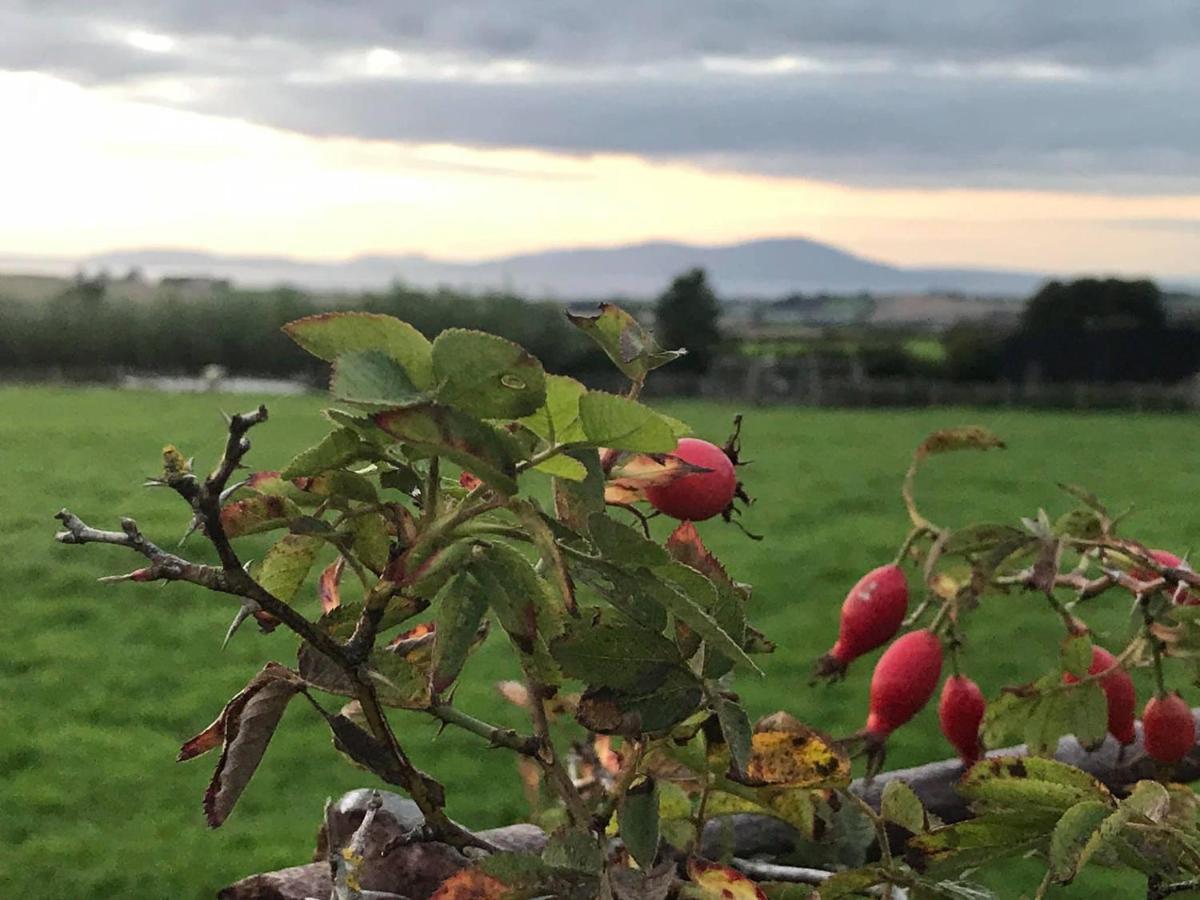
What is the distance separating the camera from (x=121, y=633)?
4.07 meters

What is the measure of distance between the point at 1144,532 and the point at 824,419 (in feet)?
24.4

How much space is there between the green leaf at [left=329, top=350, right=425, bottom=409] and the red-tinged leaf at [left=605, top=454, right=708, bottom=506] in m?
0.11

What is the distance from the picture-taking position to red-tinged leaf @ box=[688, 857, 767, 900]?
46 cm

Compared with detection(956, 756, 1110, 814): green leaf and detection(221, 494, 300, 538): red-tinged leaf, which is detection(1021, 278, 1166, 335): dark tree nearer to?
detection(956, 756, 1110, 814): green leaf

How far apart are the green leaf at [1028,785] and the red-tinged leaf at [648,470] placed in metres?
0.22

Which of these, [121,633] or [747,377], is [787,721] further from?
[747,377]

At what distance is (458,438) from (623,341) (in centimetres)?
10

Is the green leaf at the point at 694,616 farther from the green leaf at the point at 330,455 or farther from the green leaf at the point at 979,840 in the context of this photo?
the green leaf at the point at 979,840

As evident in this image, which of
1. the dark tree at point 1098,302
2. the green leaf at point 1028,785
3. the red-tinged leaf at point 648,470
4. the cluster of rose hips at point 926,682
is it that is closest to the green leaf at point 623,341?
the red-tinged leaf at point 648,470

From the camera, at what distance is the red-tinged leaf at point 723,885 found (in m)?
0.46

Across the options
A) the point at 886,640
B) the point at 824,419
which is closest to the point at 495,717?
the point at 886,640

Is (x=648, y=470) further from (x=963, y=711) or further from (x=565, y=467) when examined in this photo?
(x=963, y=711)

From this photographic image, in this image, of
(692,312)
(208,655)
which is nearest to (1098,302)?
(692,312)

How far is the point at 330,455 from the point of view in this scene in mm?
347
